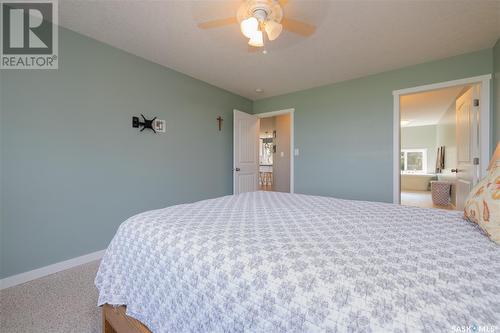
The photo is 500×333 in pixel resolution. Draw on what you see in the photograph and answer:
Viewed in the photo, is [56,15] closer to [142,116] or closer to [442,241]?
[142,116]

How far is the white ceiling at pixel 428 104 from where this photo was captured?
416cm

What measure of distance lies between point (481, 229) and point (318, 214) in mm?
700

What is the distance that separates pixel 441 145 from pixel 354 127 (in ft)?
18.0

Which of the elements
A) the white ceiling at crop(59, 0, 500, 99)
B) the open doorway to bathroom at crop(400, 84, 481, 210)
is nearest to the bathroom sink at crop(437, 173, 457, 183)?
the open doorway to bathroom at crop(400, 84, 481, 210)

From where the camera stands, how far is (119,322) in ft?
3.59

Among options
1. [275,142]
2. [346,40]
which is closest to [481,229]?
[346,40]

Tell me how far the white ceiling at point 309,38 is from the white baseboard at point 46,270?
7.60ft

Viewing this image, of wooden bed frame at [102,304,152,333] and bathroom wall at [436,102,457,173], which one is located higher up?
bathroom wall at [436,102,457,173]

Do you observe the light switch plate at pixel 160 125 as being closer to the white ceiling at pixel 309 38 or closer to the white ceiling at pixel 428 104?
the white ceiling at pixel 309 38

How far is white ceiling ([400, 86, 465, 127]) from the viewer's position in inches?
164

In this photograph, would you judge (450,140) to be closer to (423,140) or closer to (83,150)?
(423,140)

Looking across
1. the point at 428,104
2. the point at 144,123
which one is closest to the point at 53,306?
the point at 144,123

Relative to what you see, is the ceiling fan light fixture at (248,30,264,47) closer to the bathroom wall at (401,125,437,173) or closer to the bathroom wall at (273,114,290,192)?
the bathroom wall at (273,114,290,192)

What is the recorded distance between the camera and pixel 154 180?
9.23ft
